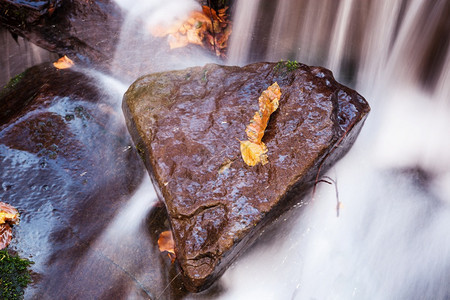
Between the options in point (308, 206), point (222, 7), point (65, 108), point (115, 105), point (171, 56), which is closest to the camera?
point (308, 206)

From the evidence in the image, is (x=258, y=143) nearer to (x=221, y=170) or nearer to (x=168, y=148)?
(x=221, y=170)

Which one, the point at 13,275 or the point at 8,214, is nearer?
the point at 13,275

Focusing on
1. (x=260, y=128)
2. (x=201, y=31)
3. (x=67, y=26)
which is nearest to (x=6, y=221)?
(x=260, y=128)

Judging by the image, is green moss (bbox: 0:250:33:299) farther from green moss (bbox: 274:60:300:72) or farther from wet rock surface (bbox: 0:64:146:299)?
green moss (bbox: 274:60:300:72)

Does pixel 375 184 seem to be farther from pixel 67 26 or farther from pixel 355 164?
pixel 67 26

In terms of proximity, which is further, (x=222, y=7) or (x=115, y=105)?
(x=222, y=7)

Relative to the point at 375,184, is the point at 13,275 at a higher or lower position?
lower

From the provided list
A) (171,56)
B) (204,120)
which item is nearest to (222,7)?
(171,56)
